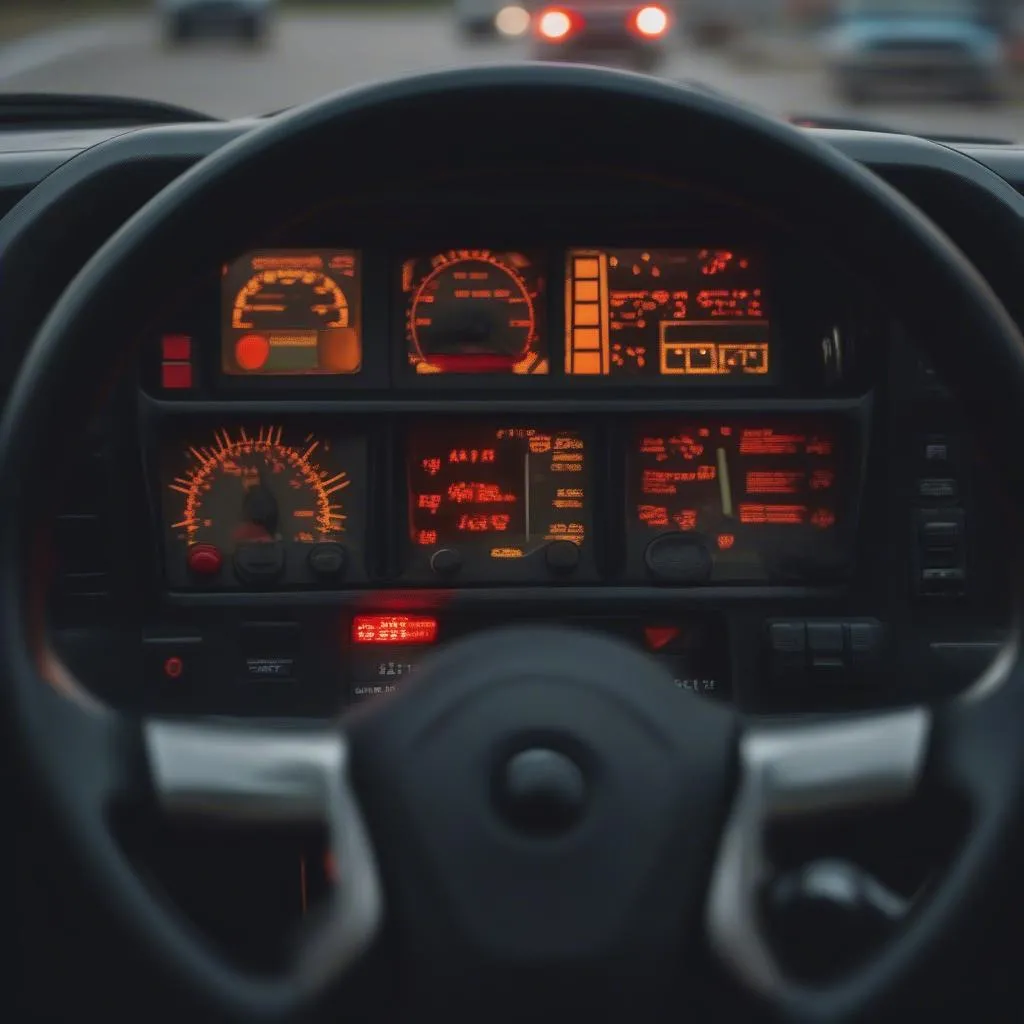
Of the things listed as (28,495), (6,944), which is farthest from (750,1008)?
(6,944)

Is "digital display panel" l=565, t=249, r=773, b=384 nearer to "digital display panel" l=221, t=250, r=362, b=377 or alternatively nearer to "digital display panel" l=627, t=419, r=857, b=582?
"digital display panel" l=627, t=419, r=857, b=582

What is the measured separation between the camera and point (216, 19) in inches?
1378

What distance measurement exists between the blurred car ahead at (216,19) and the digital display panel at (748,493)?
3312cm

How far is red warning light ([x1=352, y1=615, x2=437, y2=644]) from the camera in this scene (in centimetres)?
308

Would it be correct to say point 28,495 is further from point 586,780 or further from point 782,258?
point 782,258

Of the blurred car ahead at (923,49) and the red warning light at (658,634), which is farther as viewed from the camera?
the blurred car ahead at (923,49)

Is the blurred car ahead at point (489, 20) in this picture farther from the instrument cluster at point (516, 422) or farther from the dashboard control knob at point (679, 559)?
the dashboard control knob at point (679, 559)

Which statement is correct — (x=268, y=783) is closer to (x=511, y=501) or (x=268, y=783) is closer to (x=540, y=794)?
(x=540, y=794)

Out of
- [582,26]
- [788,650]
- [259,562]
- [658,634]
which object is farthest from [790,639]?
[582,26]

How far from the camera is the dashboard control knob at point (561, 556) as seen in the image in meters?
3.08

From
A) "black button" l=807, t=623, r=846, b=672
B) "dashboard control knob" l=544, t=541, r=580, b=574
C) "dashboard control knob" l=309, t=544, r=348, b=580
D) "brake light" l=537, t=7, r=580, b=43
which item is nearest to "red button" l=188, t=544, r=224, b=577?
"dashboard control knob" l=309, t=544, r=348, b=580

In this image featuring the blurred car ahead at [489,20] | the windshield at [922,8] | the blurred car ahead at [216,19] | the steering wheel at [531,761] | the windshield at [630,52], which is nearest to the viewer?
the steering wheel at [531,761]

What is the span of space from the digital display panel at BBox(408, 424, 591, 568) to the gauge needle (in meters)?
0.23

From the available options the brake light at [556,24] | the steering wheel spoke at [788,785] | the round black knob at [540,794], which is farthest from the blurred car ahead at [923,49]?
the round black knob at [540,794]
